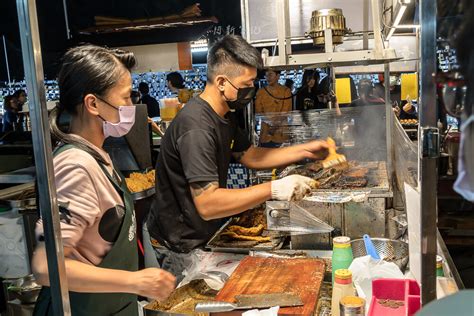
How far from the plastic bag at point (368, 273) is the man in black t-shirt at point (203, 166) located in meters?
0.58

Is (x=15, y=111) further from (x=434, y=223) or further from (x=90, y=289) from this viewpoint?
(x=434, y=223)

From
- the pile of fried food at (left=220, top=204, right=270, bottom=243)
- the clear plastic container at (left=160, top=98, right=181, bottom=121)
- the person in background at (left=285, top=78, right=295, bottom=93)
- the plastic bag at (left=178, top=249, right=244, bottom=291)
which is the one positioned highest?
the person in background at (left=285, top=78, right=295, bottom=93)

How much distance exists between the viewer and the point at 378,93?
18.6ft

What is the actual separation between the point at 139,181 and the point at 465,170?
4.14 meters

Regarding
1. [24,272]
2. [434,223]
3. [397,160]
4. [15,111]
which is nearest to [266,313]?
[434,223]

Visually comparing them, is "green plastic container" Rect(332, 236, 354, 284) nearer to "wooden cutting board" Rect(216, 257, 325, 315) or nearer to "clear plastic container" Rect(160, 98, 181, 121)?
"wooden cutting board" Rect(216, 257, 325, 315)

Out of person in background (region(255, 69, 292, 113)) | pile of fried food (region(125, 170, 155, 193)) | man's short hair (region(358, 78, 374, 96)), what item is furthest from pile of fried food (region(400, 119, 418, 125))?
pile of fried food (region(125, 170, 155, 193))

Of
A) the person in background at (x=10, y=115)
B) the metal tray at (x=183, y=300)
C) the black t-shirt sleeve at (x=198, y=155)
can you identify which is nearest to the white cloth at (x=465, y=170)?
the metal tray at (x=183, y=300)

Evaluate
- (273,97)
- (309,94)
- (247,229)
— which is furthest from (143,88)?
(247,229)

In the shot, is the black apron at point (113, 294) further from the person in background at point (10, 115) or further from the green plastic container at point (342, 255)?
the person in background at point (10, 115)

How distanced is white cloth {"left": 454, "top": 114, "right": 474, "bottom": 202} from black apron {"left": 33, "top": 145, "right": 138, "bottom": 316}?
1300 millimetres

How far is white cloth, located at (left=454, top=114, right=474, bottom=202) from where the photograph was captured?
28.9 inches

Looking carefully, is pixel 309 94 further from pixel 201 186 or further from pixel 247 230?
pixel 201 186

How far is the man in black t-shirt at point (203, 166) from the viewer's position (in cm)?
237
